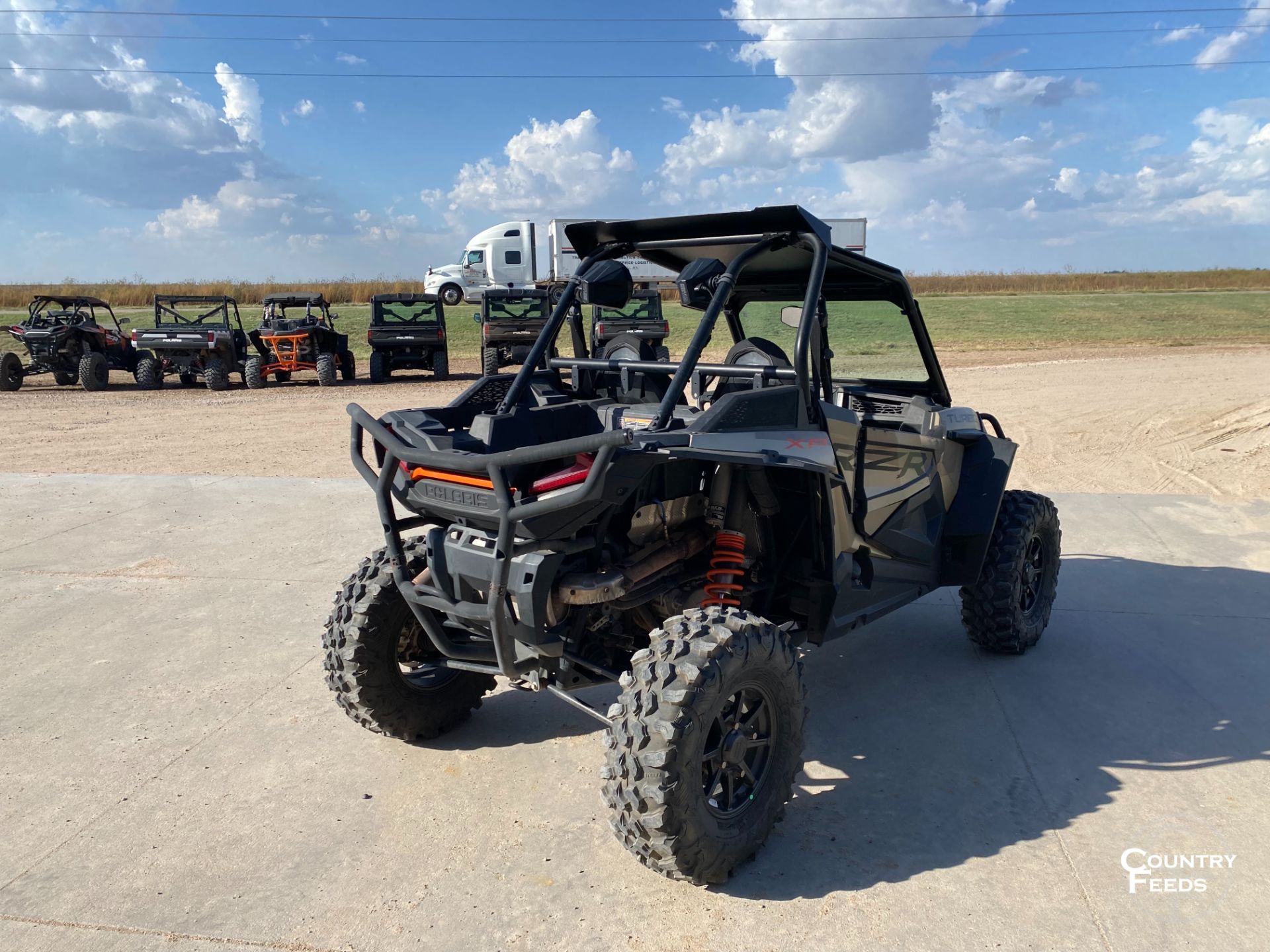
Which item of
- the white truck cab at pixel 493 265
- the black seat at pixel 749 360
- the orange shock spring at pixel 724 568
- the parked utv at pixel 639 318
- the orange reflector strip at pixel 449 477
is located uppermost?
the white truck cab at pixel 493 265

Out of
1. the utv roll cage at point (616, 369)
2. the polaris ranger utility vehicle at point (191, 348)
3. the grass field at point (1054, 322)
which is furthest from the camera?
the grass field at point (1054, 322)

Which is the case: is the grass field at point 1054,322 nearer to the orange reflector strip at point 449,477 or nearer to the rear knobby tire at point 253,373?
the rear knobby tire at point 253,373

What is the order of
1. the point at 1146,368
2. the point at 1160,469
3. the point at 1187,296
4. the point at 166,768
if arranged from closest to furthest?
the point at 166,768 → the point at 1160,469 → the point at 1146,368 → the point at 1187,296

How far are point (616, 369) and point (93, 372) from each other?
1782 cm

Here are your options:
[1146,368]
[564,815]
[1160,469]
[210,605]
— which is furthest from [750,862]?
[1146,368]

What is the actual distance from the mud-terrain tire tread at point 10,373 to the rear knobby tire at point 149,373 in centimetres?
215

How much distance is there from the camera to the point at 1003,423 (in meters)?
12.9

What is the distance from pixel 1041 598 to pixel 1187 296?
4918 centimetres

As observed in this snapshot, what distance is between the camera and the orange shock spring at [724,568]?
352cm

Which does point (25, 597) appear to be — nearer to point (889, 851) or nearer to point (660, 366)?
point (660, 366)

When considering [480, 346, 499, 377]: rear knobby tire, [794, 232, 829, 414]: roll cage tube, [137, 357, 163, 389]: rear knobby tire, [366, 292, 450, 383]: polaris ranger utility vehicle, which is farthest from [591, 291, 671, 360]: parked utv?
[794, 232, 829, 414]: roll cage tube

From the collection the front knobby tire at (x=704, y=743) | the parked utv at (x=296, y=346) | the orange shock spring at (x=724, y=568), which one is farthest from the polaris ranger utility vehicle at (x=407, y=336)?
the front knobby tire at (x=704, y=743)

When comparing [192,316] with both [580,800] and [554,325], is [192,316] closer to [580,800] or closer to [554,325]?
[554,325]

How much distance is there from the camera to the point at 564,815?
3373 mm
